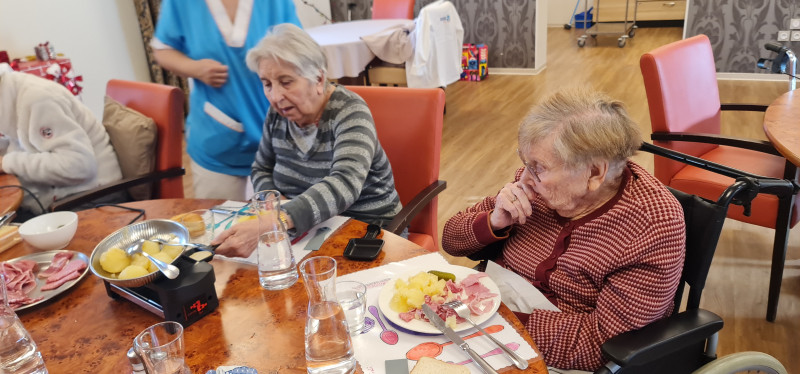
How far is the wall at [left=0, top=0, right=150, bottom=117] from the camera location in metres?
4.25

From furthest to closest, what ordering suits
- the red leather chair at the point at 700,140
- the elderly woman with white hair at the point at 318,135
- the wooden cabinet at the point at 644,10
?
the wooden cabinet at the point at 644,10 < the red leather chair at the point at 700,140 < the elderly woman with white hair at the point at 318,135

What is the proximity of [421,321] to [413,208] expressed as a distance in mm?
727

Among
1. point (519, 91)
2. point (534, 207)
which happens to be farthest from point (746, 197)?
point (519, 91)

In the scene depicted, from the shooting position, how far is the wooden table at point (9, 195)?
6.18 ft

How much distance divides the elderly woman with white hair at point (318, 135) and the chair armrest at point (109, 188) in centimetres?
60

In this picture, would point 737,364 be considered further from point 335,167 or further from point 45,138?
point 45,138

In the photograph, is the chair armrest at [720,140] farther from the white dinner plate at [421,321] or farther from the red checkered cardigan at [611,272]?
the white dinner plate at [421,321]

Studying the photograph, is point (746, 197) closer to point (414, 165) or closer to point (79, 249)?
point (414, 165)

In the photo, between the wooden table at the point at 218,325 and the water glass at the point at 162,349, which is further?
the wooden table at the point at 218,325

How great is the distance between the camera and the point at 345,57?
15.1ft

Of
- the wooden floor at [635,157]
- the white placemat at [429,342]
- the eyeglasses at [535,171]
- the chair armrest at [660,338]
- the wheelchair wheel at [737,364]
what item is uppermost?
the eyeglasses at [535,171]

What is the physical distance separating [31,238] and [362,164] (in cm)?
89

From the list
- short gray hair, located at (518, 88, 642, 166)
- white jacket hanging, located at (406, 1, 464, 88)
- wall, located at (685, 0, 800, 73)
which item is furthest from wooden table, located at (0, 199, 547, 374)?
wall, located at (685, 0, 800, 73)

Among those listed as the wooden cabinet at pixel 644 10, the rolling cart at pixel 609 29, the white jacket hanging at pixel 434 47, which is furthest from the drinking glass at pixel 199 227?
the wooden cabinet at pixel 644 10
